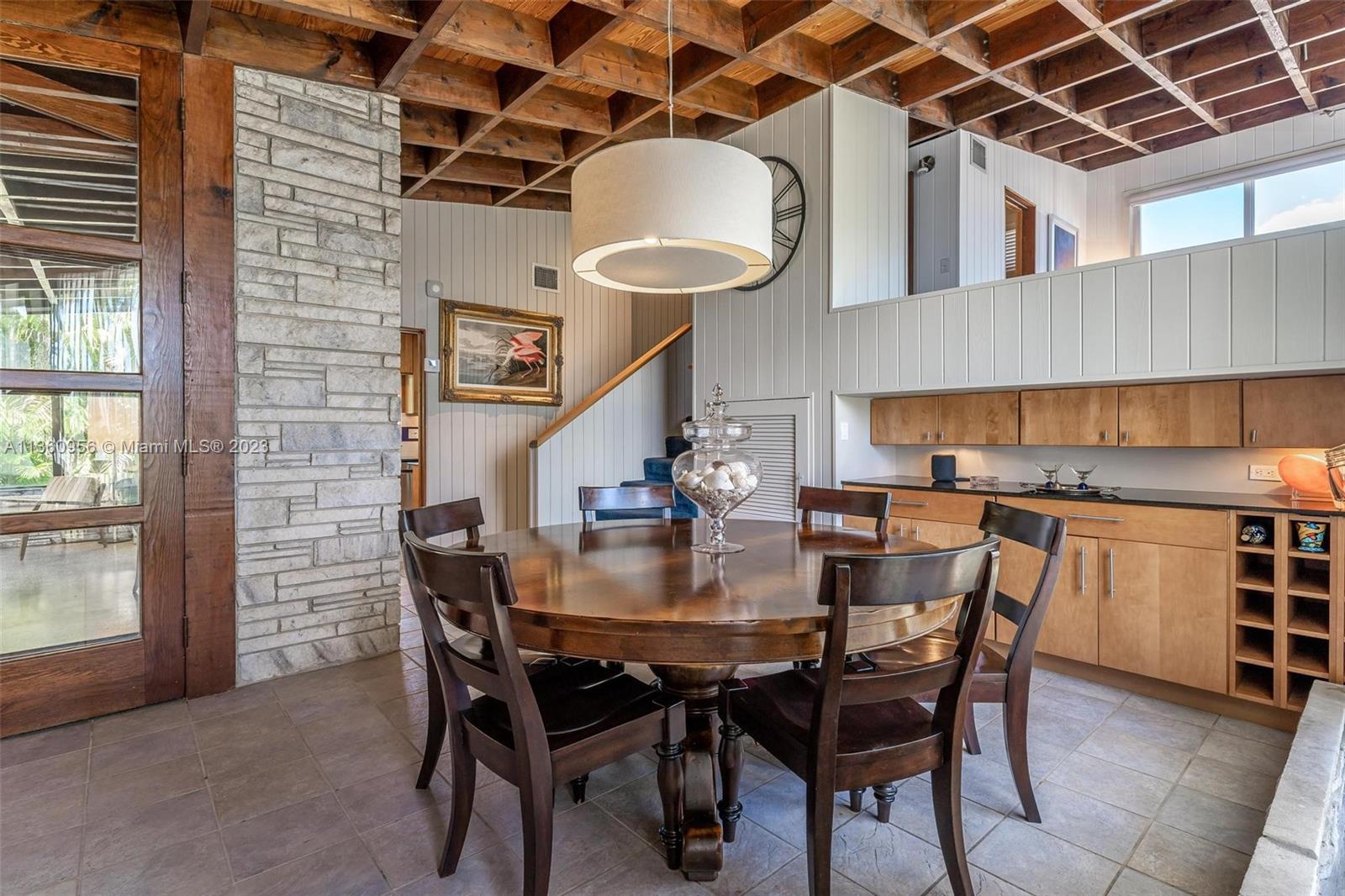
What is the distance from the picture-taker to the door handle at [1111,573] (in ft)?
9.12

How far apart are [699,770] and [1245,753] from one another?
208cm

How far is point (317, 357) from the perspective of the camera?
3111 millimetres

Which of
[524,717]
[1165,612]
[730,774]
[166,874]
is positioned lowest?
[166,874]

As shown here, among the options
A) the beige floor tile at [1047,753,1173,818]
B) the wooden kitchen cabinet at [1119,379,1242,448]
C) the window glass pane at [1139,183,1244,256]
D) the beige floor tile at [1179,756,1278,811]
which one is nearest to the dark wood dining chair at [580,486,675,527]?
the beige floor tile at [1047,753,1173,818]

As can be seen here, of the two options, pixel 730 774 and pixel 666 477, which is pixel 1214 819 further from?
pixel 666 477

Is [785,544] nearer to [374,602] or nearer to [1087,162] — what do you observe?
[374,602]

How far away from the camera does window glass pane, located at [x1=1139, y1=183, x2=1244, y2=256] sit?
439cm

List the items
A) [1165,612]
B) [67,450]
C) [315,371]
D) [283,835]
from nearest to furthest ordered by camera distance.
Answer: [283,835]
[67,450]
[1165,612]
[315,371]

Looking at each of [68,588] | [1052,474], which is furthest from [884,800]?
[68,588]

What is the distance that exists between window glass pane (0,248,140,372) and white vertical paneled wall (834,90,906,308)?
3472mm

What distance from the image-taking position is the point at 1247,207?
431cm

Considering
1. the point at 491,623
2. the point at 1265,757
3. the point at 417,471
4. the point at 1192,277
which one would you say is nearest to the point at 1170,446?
the point at 1192,277

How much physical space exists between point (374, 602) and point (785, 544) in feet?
7.51

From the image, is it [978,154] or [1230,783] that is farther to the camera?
[978,154]
